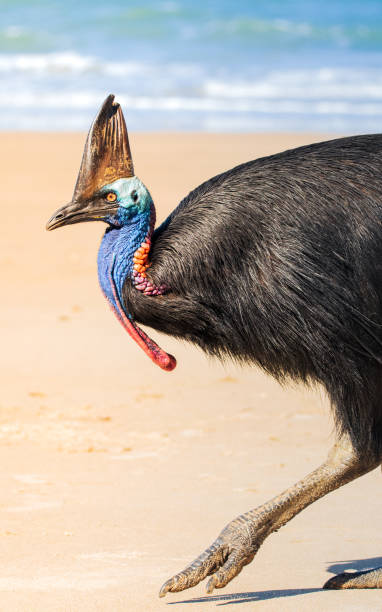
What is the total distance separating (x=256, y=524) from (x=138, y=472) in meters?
1.33

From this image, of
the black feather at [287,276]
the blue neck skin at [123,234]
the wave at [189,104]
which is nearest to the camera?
the black feather at [287,276]

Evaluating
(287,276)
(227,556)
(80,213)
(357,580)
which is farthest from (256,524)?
(80,213)

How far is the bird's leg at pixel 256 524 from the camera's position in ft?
11.4

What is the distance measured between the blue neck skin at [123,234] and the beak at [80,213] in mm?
23

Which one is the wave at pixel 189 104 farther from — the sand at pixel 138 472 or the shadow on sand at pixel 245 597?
the shadow on sand at pixel 245 597

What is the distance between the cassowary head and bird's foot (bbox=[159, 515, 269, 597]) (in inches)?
40.1

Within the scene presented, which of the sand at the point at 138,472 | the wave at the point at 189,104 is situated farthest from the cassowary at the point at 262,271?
the wave at the point at 189,104

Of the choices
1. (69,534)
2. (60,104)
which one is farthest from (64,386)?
(60,104)

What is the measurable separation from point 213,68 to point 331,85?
3005mm

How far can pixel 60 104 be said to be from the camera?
21078 millimetres

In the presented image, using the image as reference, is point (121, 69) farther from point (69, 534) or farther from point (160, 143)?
point (69, 534)

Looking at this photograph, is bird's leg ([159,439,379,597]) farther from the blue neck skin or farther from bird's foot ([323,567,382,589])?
the blue neck skin

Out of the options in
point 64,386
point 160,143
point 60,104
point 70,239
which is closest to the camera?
point 64,386

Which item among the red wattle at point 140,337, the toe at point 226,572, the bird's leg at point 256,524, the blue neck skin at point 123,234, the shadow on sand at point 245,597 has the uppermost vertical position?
the blue neck skin at point 123,234
